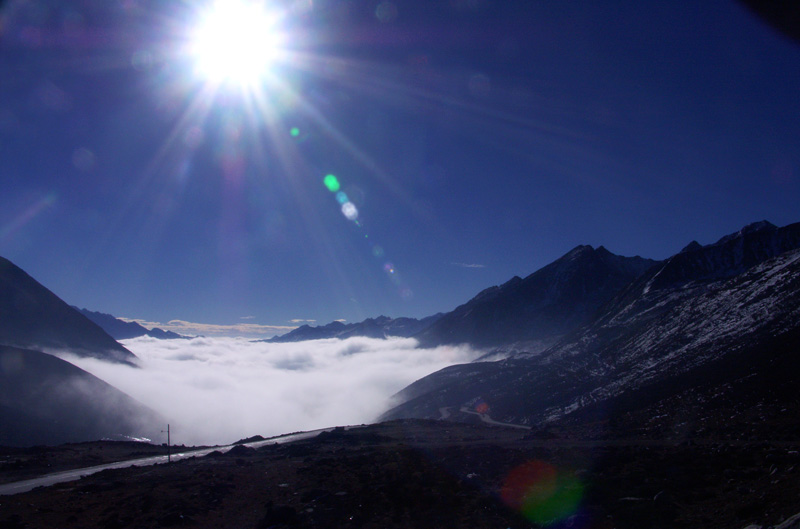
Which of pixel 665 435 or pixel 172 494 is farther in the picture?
pixel 665 435

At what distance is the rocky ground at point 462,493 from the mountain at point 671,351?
32.0m

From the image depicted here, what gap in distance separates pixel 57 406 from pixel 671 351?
543ft

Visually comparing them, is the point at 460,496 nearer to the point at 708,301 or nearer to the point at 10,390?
the point at 708,301

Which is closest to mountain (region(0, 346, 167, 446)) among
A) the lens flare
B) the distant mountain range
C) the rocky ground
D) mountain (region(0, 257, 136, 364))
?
the distant mountain range

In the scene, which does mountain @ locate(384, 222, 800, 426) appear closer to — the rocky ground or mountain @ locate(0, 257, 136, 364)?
the rocky ground

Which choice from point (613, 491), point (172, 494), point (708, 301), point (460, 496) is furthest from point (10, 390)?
point (708, 301)

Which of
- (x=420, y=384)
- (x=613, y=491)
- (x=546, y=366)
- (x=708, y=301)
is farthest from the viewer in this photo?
(x=420, y=384)

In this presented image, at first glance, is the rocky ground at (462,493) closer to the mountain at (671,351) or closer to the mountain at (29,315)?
the mountain at (671,351)

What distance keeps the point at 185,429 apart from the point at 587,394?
520 ft

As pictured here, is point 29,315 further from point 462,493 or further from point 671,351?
point 671,351

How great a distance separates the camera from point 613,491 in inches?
971

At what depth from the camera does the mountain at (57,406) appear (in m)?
105

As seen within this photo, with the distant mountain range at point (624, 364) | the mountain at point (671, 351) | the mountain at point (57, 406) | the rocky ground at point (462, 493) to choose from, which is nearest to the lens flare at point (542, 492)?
the rocky ground at point (462, 493)

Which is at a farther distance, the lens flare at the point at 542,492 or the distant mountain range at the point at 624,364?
the distant mountain range at the point at 624,364
